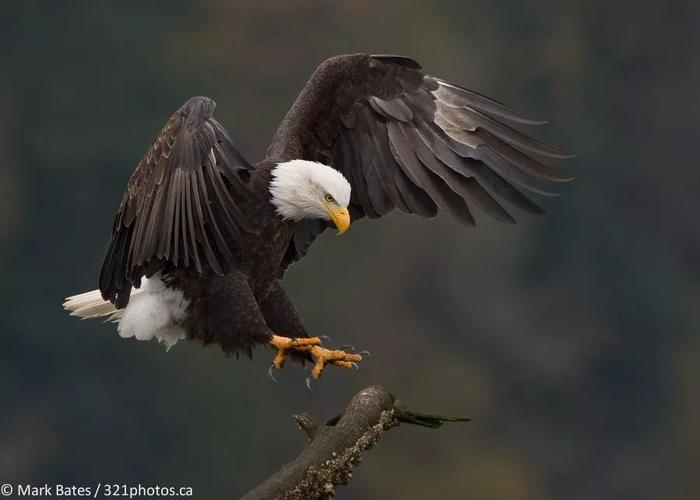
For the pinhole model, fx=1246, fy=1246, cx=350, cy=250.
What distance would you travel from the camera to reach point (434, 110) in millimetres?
4797

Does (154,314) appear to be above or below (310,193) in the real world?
below

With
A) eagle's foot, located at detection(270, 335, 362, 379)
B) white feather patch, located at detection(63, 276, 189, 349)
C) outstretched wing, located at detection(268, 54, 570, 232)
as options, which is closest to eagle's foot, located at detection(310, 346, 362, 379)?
eagle's foot, located at detection(270, 335, 362, 379)

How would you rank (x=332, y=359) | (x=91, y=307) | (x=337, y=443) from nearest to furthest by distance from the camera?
(x=337, y=443)
(x=332, y=359)
(x=91, y=307)

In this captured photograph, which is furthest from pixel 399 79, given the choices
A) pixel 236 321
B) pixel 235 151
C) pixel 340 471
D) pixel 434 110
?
pixel 340 471

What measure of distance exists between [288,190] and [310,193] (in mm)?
77

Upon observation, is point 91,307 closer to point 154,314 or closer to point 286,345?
point 154,314

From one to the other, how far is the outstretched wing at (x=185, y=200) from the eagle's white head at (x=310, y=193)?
19 cm

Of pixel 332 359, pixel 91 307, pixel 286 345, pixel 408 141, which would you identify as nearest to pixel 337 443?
pixel 332 359

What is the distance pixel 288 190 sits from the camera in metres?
4.25

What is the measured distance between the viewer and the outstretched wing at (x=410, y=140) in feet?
15.1

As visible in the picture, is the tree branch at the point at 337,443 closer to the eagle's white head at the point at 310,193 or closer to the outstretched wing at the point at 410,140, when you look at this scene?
the eagle's white head at the point at 310,193

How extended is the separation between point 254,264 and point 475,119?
1109 millimetres

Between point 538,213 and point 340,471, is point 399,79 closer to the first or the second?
point 538,213

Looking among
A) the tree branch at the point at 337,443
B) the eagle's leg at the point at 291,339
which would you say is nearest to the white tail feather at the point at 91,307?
the eagle's leg at the point at 291,339
